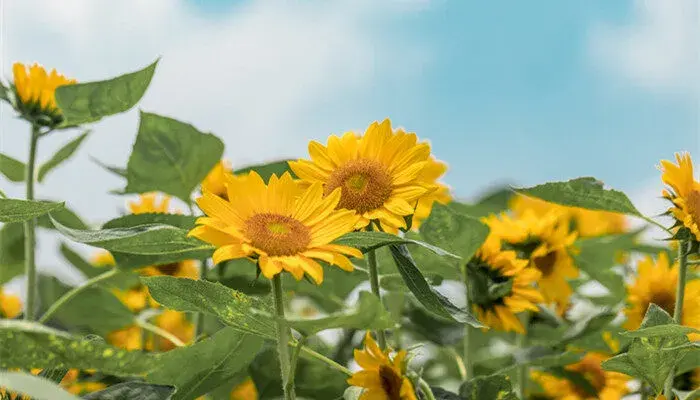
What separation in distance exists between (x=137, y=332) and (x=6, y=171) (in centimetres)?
50

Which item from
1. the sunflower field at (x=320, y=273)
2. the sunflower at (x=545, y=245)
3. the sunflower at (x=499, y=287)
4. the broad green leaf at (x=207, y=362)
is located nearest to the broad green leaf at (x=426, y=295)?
the sunflower field at (x=320, y=273)

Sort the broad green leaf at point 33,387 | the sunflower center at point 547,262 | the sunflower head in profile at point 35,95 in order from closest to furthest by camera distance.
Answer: the broad green leaf at point 33,387 → the sunflower head in profile at point 35,95 → the sunflower center at point 547,262

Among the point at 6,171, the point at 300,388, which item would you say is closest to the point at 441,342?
the point at 300,388

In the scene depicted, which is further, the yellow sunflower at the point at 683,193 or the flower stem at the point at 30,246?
the flower stem at the point at 30,246

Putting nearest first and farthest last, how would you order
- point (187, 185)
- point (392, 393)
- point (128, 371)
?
point (128, 371), point (392, 393), point (187, 185)

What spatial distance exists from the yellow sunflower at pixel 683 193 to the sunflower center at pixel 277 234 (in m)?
0.31

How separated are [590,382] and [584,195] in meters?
0.43

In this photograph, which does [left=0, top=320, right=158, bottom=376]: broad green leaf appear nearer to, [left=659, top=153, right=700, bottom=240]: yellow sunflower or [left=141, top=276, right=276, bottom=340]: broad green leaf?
[left=141, top=276, right=276, bottom=340]: broad green leaf

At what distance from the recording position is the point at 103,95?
76cm

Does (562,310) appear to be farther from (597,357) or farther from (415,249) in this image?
(415,249)

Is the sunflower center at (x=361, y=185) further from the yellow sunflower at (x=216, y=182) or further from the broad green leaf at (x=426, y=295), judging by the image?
the yellow sunflower at (x=216, y=182)

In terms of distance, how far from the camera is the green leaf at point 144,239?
57 cm

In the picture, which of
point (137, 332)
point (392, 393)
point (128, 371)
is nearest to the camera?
point (128, 371)

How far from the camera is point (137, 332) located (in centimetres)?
136
